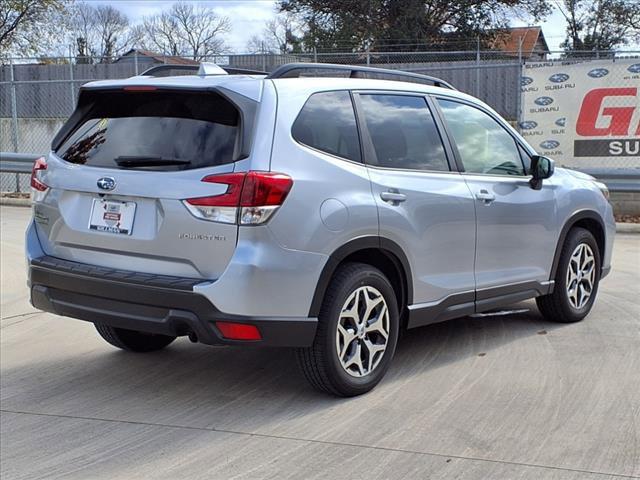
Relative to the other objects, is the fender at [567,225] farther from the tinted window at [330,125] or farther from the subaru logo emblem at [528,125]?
the subaru logo emblem at [528,125]

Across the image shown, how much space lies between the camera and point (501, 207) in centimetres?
553

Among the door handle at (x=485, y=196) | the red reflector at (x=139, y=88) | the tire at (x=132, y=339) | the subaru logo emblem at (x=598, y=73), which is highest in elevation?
the subaru logo emblem at (x=598, y=73)

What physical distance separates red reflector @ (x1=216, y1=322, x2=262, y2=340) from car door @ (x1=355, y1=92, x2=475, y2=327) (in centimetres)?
100

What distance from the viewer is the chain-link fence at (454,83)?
41.4ft

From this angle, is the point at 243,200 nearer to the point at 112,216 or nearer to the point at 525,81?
the point at 112,216

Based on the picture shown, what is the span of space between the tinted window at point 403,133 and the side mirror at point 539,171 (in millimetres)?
966

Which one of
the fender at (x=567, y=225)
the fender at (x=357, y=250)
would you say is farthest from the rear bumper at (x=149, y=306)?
the fender at (x=567, y=225)

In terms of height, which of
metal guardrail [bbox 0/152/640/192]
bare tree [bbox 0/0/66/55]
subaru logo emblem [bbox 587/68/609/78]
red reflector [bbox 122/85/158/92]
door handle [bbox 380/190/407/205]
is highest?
bare tree [bbox 0/0/66/55]

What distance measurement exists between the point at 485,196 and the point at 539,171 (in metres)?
0.72

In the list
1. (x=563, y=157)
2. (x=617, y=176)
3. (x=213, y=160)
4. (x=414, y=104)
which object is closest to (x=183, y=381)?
(x=213, y=160)

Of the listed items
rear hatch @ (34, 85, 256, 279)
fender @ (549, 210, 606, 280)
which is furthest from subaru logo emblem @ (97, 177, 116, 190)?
fender @ (549, 210, 606, 280)

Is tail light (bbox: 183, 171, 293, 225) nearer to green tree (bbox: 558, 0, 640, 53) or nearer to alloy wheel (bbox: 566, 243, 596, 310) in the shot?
alloy wheel (bbox: 566, 243, 596, 310)

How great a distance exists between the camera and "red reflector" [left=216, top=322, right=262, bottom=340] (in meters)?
4.08

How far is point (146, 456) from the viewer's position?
393 centimetres
